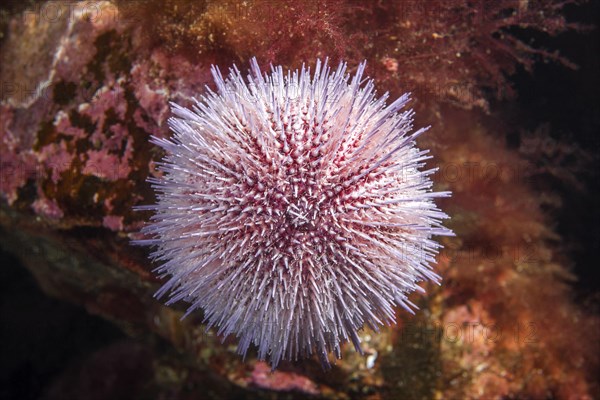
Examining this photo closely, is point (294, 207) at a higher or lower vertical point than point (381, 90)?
lower

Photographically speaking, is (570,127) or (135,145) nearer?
(135,145)

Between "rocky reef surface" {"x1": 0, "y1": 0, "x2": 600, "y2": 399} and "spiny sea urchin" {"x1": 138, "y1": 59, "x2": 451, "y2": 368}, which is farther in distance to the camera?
"rocky reef surface" {"x1": 0, "y1": 0, "x2": 600, "y2": 399}

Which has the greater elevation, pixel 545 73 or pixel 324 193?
pixel 545 73

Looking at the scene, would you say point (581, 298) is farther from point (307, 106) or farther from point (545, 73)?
point (307, 106)

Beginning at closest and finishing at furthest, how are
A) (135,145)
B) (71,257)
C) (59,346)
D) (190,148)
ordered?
(190,148), (135,145), (71,257), (59,346)

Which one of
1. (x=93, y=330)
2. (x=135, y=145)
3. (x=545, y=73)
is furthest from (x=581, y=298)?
(x=93, y=330)

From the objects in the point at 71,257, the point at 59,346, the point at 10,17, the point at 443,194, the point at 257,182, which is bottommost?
the point at 59,346

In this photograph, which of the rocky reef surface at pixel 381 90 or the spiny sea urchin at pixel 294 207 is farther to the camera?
the rocky reef surface at pixel 381 90

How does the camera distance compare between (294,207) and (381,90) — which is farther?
(381,90)
